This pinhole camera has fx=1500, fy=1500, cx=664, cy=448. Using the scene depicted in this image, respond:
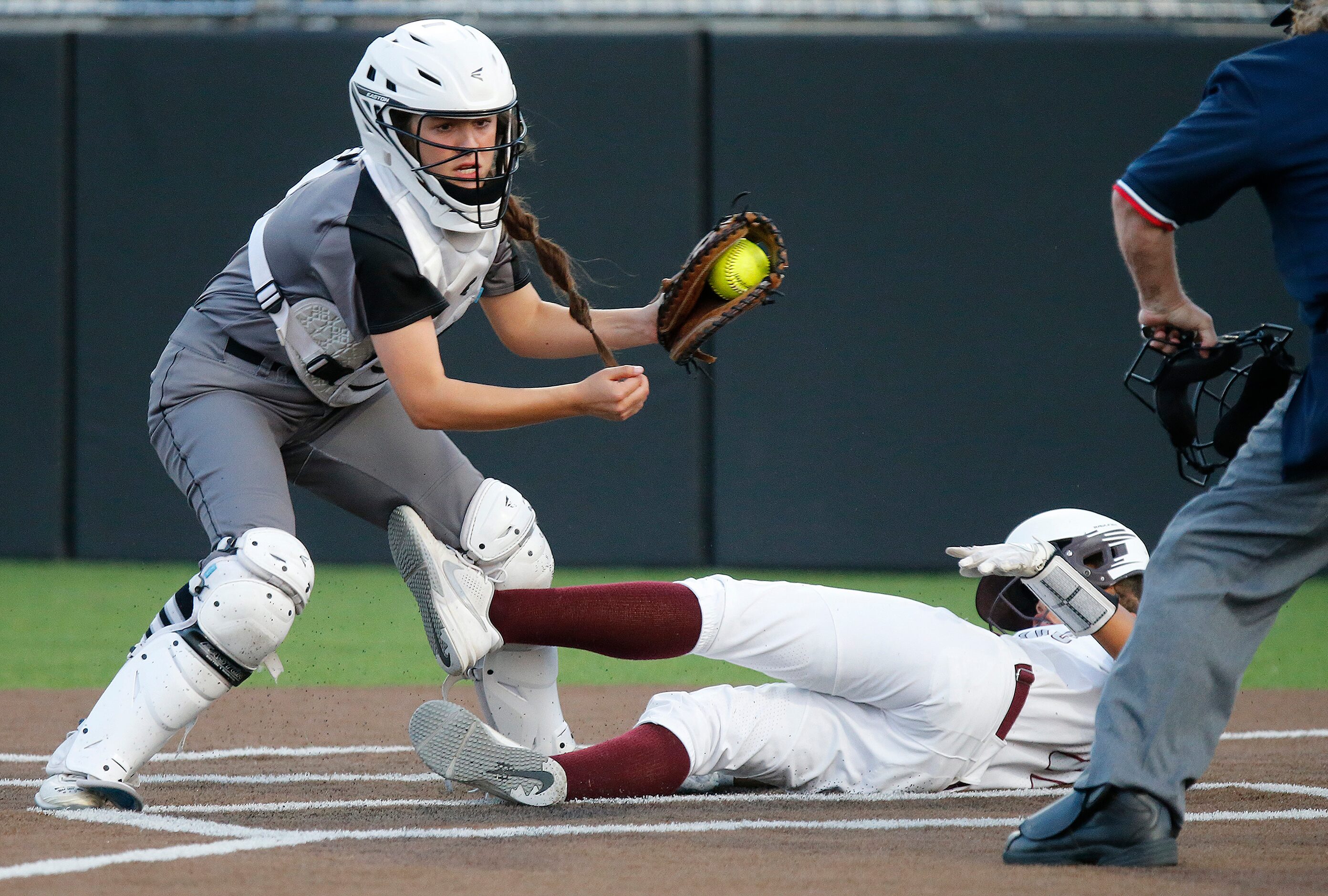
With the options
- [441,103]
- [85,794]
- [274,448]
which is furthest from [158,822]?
[441,103]

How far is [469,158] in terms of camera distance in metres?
3.70

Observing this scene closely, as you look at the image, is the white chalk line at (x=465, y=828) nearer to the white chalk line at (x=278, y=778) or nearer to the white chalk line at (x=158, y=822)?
the white chalk line at (x=158, y=822)

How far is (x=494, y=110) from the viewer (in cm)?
370

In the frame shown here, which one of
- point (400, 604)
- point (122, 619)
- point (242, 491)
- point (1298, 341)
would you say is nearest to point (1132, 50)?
point (1298, 341)

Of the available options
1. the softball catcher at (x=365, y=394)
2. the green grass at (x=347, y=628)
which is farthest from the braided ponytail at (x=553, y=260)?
the green grass at (x=347, y=628)

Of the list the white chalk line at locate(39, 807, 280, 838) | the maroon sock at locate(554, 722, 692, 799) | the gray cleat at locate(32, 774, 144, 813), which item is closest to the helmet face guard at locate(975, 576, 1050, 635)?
the maroon sock at locate(554, 722, 692, 799)

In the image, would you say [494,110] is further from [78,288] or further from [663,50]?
[78,288]

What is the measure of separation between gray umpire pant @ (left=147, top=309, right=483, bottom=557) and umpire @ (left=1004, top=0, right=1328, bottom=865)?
69.8 inches

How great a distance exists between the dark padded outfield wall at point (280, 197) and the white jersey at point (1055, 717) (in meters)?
5.58

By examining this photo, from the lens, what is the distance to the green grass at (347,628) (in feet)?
20.3

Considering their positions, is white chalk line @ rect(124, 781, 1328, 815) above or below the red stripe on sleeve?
below

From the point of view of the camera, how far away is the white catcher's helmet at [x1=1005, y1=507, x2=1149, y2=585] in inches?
150

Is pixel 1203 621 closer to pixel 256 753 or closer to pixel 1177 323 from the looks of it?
pixel 1177 323

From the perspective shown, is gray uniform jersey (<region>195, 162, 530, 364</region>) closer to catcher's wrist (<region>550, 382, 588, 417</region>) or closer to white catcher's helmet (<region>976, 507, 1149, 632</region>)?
catcher's wrist (<region>550, 382, 588, 417</region>)
